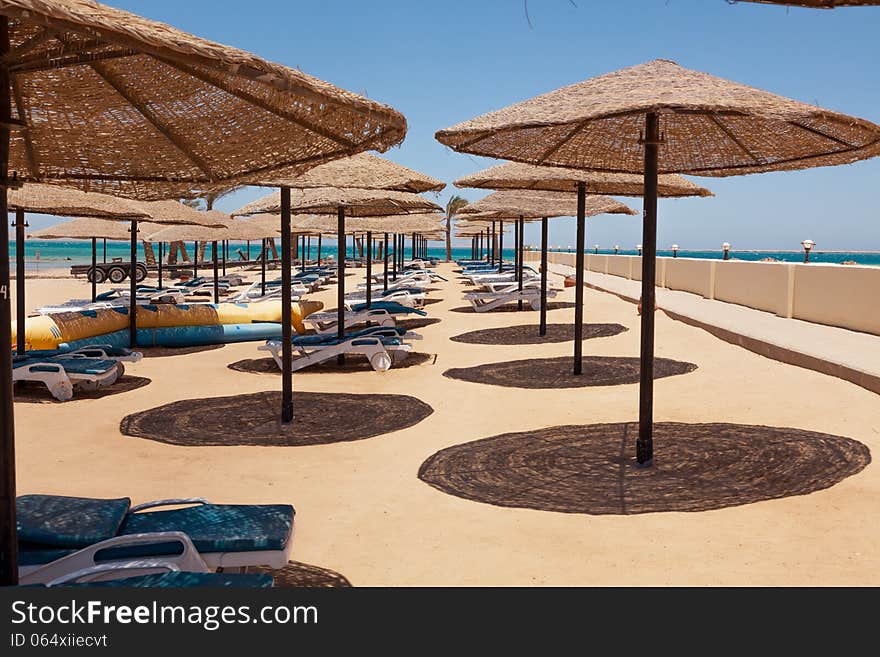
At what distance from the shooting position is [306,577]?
3357 millimetres

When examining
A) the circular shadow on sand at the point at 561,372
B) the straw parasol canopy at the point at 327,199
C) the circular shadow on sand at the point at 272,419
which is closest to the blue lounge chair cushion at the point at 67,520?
the circular shadow on sand at the point at 272,419

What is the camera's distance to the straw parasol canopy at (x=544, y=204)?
11.2 meters

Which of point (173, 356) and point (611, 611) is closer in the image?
point (611, 611)

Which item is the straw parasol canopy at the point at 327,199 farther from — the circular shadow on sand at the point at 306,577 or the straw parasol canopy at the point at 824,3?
the straw parasol canopy at the point at 824,3

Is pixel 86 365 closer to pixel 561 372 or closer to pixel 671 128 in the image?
pixel 561 372

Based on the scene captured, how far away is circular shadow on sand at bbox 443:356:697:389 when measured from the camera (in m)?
7.91

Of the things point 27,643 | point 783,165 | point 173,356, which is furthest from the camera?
point 173,356

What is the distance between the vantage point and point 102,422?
668 cm

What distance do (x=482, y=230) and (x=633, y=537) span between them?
1379 inches

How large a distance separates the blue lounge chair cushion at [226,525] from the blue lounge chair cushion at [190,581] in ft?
1.26

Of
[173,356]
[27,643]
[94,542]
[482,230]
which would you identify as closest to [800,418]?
[94,542]

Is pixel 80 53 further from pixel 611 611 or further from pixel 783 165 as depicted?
pixel 783 165

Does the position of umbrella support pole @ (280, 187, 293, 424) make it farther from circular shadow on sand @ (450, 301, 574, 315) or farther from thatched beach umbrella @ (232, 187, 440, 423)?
circular shadow on sand @ (450, 301, 574, 315)

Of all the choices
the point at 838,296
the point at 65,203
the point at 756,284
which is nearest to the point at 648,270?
the point at 65,203
